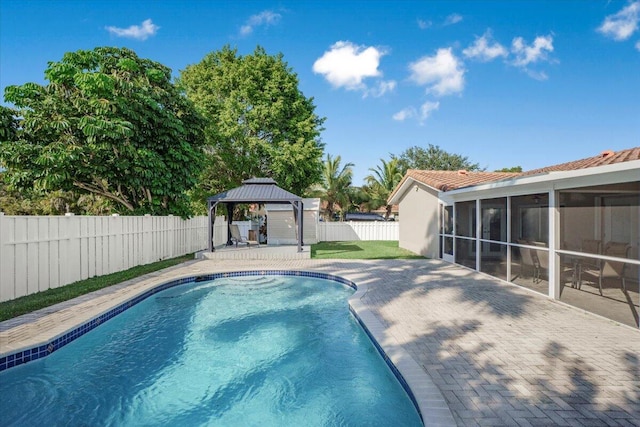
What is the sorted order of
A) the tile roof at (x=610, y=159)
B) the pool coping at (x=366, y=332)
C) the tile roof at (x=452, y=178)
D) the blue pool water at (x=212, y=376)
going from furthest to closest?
the tile roof at (x=452, y=178), the tile roof at (x=610, y=159), the blue pool water at (x=212, y=376), the pool coping at (x=366, y=332)

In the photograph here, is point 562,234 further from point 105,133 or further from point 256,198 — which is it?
point 105,133

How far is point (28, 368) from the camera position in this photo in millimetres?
4746

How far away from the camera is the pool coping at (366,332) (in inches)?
132

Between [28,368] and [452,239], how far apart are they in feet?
41.3

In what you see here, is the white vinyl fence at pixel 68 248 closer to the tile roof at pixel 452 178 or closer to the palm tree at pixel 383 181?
the tile roof at pixel 452 178

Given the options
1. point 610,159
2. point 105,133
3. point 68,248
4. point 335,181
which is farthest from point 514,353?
point 335,181

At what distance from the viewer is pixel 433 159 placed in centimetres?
5247

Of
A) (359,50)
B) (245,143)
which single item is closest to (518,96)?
(359,50)

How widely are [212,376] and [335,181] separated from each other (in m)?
28.8

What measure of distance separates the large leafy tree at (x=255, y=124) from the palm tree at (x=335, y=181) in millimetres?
7653

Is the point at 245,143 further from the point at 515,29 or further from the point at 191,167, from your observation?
the point at 515,29

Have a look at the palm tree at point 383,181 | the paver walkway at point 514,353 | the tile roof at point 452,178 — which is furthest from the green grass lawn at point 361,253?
the palm tree at point 383,181

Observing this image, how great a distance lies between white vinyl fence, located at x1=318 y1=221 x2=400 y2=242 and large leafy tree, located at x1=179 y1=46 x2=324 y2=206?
3.77 m

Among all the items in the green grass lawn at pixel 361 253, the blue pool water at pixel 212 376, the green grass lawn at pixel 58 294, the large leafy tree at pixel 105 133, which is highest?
the large leafy tree at pixel 105 133
